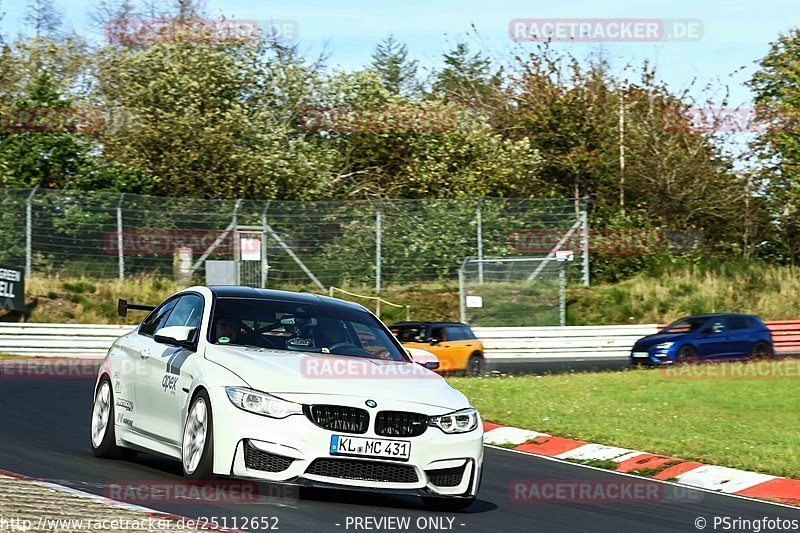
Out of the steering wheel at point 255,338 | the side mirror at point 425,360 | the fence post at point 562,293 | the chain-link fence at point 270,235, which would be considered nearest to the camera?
the steering wheel at point 255,338

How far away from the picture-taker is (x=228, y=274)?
33.8 meters

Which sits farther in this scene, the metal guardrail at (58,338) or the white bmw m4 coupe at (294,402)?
the metal guardrail at (58,338)

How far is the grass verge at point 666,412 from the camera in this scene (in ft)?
45.7

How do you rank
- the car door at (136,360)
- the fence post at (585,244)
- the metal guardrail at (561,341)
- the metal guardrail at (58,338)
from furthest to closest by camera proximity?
the fence post at (585,244) < the metal guardrail at (561,341) < the metal guardrail at (58,338) < the car door at (136,360)

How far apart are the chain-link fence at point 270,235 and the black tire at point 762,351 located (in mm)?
9126

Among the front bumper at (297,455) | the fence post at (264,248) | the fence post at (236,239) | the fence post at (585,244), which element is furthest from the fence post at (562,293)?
the front bumper at (297,455)

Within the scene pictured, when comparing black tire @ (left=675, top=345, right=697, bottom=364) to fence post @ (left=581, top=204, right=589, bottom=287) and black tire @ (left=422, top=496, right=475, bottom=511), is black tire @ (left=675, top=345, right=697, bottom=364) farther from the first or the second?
black tire @ (left=422, top=496, right=475, bottom=511)

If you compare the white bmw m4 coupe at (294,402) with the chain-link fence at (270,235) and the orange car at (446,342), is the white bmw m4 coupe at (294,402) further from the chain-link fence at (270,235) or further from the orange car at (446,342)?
the chain-link fence at (270,235)

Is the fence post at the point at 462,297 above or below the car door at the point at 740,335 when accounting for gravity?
above

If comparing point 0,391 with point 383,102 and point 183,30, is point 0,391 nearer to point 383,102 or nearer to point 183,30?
point 183,30

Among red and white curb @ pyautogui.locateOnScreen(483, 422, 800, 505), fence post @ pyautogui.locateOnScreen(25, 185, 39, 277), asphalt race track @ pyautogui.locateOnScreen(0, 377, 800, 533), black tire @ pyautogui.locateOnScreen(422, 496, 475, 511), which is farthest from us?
fence post @ pyautogui.locateOnScreen(25, 185, 39, 277)

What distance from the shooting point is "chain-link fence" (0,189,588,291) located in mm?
32812

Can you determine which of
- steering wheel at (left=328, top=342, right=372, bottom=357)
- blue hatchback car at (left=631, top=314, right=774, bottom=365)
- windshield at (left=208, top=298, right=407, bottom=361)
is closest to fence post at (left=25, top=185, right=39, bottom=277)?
blue hatchback car at (left=631, top=314, right=774, bottom=365)

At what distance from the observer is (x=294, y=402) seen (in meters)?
8.17
